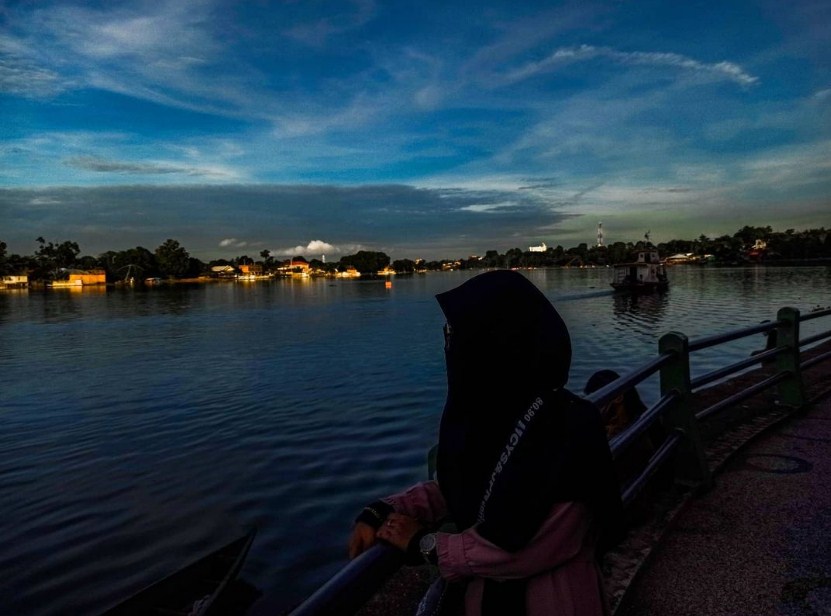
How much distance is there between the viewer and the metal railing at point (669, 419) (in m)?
1.40

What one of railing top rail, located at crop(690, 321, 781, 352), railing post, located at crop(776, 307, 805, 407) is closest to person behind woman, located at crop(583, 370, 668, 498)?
railing top rail, located at crop(690, 321, 781, 352)

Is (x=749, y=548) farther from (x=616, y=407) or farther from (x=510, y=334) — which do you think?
(x=510, y=334)

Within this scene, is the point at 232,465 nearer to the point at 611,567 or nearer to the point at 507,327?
the point at 611,567

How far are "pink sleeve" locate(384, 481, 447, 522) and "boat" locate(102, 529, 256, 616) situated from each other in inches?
171

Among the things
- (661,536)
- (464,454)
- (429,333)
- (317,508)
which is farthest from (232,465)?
(429,333)

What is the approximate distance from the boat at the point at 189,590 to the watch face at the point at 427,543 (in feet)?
15.3

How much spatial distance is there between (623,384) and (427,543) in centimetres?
196

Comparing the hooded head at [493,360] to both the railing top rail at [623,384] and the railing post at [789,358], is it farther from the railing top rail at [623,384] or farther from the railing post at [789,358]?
the railing post at [789,358]

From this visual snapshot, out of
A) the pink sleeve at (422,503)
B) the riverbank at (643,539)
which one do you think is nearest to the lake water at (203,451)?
the pink sleeve at (422,503)

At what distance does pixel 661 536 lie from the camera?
387 centimetres

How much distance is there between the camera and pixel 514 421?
1.80m

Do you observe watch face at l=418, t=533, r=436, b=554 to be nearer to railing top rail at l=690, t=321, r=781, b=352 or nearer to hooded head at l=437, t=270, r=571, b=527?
hooded head at l=437, t=270, r=571, b=527

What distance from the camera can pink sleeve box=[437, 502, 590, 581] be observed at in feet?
5.60

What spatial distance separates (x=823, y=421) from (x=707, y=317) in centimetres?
4048
